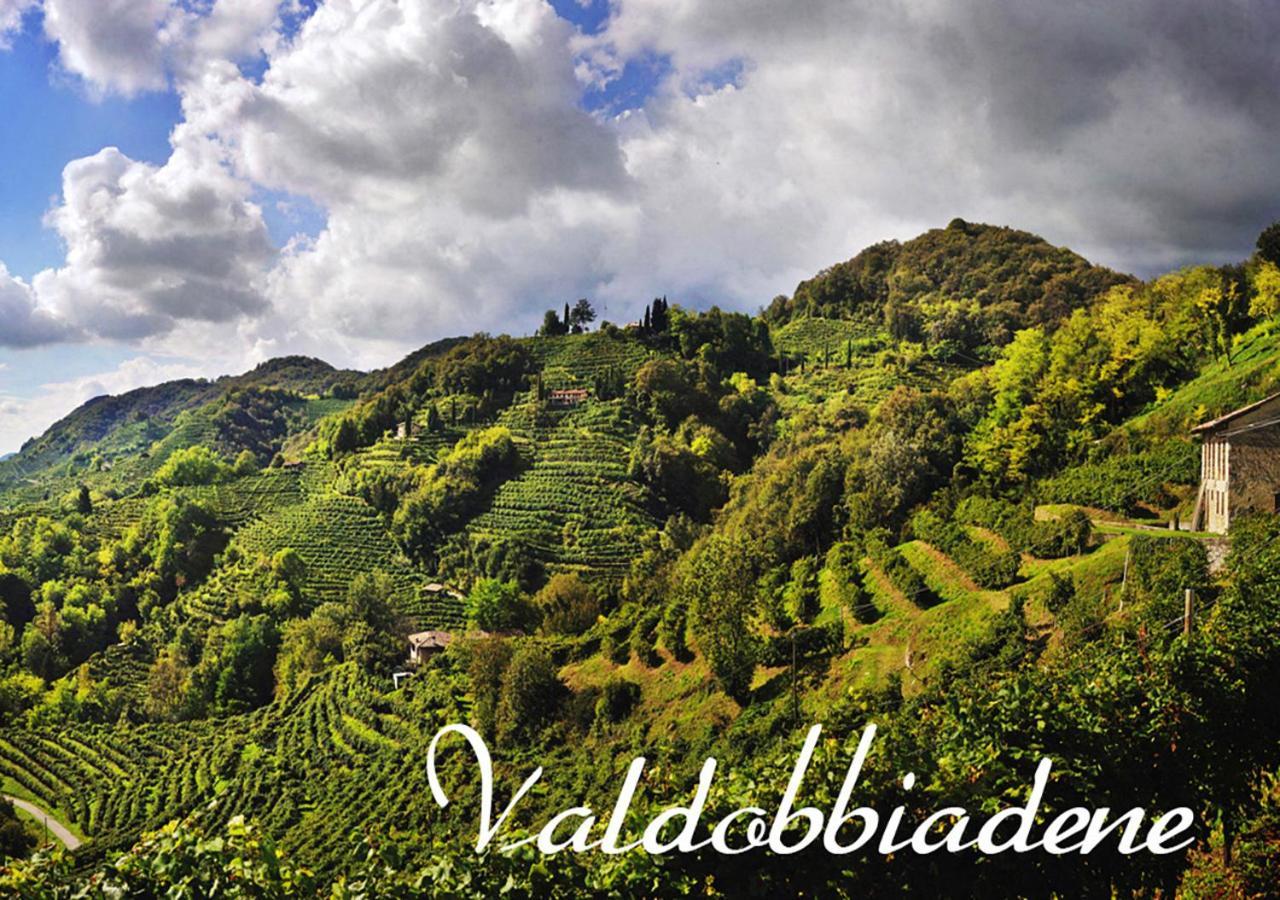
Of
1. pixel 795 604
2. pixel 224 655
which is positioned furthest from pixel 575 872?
pixel 224 655

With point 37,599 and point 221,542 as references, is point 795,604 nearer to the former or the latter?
point 221,542

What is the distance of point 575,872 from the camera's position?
404 centimetres

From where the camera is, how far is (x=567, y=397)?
Answer: 74875mm

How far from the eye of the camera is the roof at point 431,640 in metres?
46.3

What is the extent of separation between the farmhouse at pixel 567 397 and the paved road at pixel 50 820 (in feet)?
159

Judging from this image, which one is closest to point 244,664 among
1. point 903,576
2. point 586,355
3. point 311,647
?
point 311,647

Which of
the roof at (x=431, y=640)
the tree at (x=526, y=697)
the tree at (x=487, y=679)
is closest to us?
the tree at (x=526, y=697)

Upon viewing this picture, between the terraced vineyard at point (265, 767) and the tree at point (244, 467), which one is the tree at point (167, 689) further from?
the tree at point (244, 467)

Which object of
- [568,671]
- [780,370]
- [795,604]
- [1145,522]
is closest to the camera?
[1145,522]

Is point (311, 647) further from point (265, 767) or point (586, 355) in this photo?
point (586, 355)

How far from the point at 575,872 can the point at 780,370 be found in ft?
264

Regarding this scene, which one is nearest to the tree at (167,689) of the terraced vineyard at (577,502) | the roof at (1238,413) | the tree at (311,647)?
the tree at (311,647)

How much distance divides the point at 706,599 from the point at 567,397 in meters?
49.6

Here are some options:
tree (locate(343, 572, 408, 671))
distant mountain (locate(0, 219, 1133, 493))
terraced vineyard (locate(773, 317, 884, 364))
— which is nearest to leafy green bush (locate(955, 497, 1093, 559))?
tree (locate(343, 572, 408, 671))
